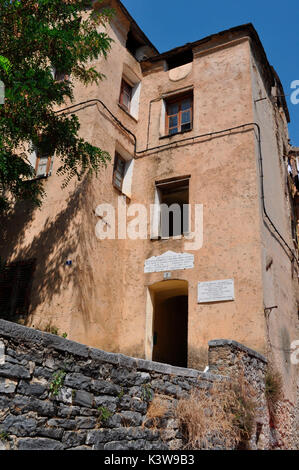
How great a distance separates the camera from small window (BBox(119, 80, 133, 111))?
12953 mm

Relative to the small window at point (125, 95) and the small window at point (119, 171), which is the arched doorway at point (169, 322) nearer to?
the small window at point (119, 171)

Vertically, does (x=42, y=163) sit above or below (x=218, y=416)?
above

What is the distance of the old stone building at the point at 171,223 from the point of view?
31.0ft

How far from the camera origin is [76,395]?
4.20m

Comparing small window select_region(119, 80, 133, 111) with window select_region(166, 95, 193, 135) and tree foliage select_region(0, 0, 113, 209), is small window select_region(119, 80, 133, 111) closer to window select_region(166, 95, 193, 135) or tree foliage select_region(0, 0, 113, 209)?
window select_region(166, 95, 193, 135)

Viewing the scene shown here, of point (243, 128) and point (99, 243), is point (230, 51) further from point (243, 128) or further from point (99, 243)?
point (99, 243)

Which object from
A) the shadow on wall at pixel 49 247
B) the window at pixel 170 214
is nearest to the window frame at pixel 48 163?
the shadow on wall at pixel 49 247

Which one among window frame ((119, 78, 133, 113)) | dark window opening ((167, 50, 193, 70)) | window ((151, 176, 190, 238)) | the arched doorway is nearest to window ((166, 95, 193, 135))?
window frame ((119, 78, 133, 113))

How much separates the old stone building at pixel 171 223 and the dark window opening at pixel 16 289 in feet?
0.11

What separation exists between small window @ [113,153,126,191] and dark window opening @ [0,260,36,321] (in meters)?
3.50

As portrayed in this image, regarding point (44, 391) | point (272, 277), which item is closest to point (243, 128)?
point (272, 277)

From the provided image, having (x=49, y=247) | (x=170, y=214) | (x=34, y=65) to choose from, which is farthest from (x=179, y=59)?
(x=49, y=247)

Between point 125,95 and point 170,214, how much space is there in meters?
4.41

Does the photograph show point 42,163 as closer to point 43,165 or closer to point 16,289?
point 43,165
